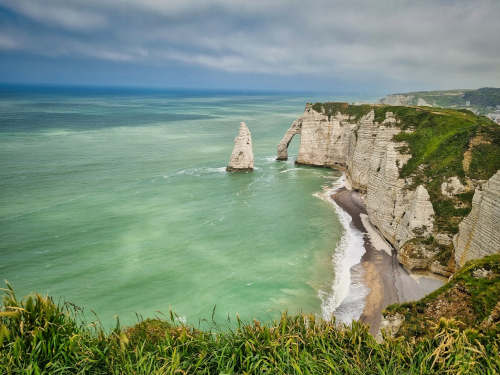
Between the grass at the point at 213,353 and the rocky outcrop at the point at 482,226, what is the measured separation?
12.3 m

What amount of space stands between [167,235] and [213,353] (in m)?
22.1

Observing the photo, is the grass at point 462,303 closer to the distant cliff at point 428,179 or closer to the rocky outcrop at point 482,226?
the rocky outcrop at point 482,226

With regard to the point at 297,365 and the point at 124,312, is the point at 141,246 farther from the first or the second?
the point at 297,365

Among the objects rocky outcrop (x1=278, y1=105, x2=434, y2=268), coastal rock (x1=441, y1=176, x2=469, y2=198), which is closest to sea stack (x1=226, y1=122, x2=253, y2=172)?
rocky outcrop (x1=278, y1=105, x2=434, y2=268)

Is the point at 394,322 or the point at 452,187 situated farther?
the point at 452,187

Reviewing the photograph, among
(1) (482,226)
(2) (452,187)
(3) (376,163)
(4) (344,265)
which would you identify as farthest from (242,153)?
(1) (482,226)

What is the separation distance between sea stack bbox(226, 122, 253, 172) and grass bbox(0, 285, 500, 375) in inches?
1678

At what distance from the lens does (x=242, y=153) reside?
50188mm

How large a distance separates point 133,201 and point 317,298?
82.4 feet

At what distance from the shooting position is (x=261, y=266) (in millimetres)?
23953

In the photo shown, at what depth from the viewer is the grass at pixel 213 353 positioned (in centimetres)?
666

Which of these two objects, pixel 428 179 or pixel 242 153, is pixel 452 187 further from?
pixel 242 153

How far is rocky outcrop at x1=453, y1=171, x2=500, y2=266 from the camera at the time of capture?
56.7ft

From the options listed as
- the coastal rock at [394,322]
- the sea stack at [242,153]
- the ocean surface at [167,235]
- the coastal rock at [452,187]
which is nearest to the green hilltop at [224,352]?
the ocean surface at [167,235]
